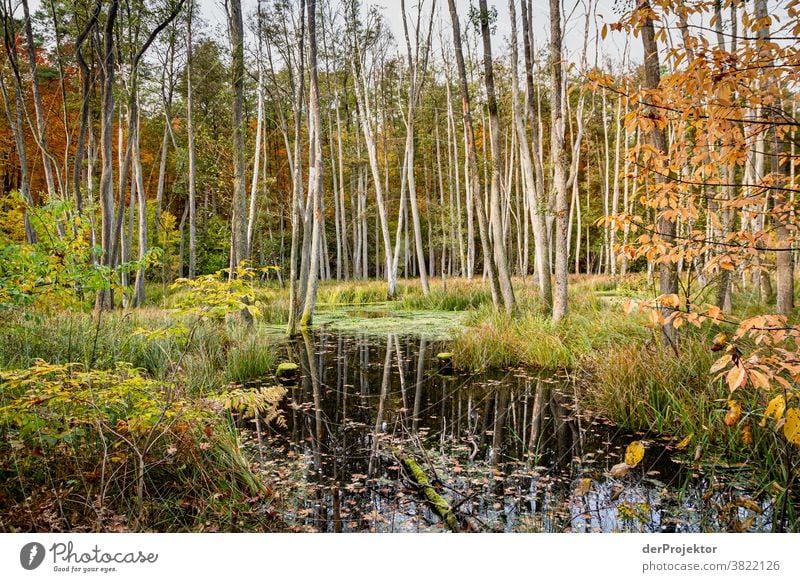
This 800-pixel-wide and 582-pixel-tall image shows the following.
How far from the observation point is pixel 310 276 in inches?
352

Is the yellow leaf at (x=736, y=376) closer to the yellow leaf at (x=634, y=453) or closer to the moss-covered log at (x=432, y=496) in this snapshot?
the yellow leaf at (x=634, y=453)

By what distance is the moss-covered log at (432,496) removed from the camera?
6.83 feet

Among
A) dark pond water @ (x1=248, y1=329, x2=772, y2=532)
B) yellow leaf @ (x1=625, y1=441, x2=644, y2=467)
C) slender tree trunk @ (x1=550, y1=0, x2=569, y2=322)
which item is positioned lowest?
dark pond water @ (x1=248, y1=329, x2=772, y2=532)

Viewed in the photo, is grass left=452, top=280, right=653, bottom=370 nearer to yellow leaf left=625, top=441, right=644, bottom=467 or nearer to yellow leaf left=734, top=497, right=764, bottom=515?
yellow leaf left=734, top=497, right=764, bottom=515

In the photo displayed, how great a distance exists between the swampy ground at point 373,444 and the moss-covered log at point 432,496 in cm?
3

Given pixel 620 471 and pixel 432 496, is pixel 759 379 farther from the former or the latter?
pixel 432 496

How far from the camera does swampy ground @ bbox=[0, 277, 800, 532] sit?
1997mm

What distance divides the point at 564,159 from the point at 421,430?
172 inches

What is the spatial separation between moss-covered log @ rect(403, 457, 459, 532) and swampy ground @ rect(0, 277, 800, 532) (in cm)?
3

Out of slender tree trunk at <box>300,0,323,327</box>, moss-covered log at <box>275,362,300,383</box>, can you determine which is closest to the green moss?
moss-covered log at <box>275,362,300,383</box>
